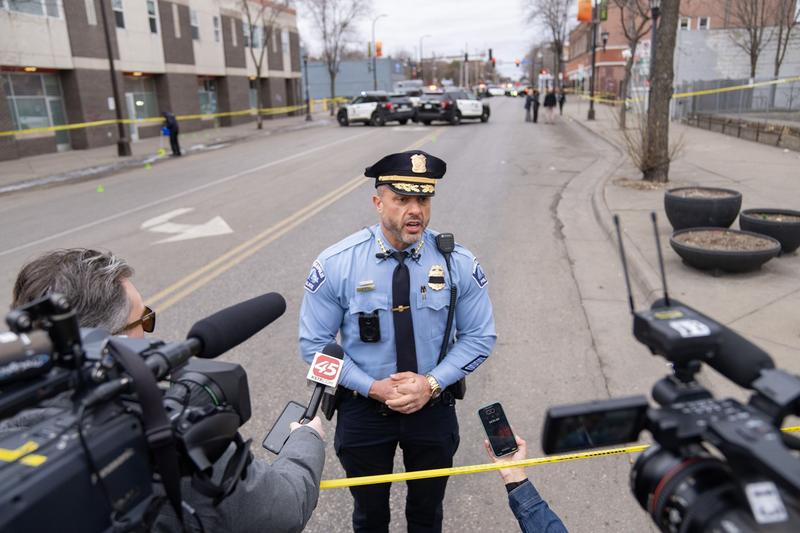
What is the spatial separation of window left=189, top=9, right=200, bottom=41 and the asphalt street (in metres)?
17.5

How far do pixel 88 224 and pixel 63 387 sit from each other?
424 inches

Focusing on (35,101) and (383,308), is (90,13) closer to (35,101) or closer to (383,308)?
(35,101)

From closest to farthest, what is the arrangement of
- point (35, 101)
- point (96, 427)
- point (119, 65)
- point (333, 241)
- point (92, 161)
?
1. point (96, 427)
2. point (333, 241)
3. point (92, 161)
4. point (35, 101)
5. point (119, 65)

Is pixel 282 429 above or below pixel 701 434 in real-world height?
below

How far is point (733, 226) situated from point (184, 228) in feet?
27.9

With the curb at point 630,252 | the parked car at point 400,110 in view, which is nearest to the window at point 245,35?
the parked car at point 400,110

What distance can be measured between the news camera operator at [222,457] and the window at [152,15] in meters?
31.8

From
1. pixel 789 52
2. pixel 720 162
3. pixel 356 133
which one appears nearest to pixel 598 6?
pixel 789 52

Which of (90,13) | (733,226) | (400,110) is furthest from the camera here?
(400,110)

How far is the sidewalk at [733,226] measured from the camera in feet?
17.5

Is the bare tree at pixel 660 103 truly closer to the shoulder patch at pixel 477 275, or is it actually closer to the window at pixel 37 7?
the shoulder patch at pixel 477 275

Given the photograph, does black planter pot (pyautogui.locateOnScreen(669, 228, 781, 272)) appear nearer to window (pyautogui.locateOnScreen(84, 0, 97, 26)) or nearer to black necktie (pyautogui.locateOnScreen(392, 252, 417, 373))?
black necktie (pyautogui.locateOnScreen(392, 252, 417, 373))

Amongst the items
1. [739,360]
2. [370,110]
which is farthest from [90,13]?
[739,360]

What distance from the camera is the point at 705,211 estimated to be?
770cm
